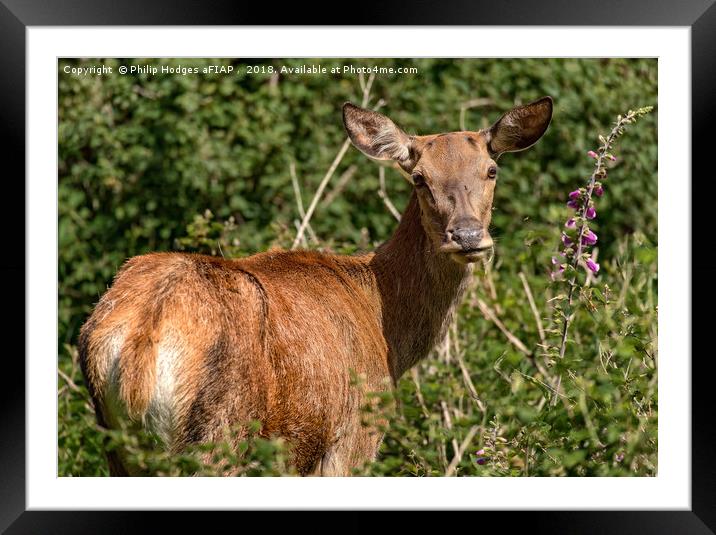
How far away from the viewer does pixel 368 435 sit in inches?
229

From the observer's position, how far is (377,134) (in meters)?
6.59

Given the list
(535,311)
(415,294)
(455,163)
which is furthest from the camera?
(535,311)

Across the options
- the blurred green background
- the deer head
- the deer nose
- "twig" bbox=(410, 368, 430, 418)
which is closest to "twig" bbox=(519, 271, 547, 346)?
the blurred green background

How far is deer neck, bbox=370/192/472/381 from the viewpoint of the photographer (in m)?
6.45

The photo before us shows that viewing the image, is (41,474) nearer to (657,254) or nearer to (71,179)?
(657,254)

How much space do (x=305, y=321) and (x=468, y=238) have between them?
93 centimetres

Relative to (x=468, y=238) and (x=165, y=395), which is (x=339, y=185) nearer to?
(x=468, y=238)

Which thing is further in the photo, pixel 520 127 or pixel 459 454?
pixel 520 127

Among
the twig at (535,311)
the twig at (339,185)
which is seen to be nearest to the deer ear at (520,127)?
the twig at (535,311)

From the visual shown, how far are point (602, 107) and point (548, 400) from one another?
4.72 metres

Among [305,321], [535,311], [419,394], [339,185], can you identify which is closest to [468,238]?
[305,321]

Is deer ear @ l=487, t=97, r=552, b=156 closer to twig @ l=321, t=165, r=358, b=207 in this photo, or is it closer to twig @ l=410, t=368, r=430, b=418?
twig @ l=410, t=368, r=430, b=418

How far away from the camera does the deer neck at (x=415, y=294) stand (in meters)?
6.45

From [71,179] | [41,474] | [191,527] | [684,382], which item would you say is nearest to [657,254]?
[684,382]
